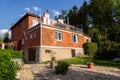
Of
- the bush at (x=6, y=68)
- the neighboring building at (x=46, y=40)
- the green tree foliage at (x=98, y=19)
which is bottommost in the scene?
the bush at (x=6, y=68)

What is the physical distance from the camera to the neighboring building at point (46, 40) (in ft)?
103

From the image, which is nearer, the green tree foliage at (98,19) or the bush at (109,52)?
the bush at (109,52)

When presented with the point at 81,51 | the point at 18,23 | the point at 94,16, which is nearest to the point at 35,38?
the point at 81,51

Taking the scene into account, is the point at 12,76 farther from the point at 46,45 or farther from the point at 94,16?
the point at 94,16

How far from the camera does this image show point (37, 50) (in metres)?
31.3

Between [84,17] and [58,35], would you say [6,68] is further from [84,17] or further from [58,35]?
[84,17]

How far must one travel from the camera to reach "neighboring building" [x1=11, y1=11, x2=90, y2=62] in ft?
103

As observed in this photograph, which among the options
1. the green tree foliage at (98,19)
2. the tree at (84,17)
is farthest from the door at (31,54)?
the tree at (84,17)

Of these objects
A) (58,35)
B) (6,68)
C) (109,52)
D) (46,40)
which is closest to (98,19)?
(109,52)

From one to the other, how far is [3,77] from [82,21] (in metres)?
58.9

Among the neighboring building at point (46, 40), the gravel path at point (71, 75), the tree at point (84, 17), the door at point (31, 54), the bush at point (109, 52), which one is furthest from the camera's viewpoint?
the tree at point (84, 17)

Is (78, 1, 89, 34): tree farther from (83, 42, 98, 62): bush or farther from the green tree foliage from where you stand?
(83, 42, 98, 62): bush

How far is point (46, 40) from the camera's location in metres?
31.8

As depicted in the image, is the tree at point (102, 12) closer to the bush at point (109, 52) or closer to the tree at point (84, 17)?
the tree at point (84, 17)
